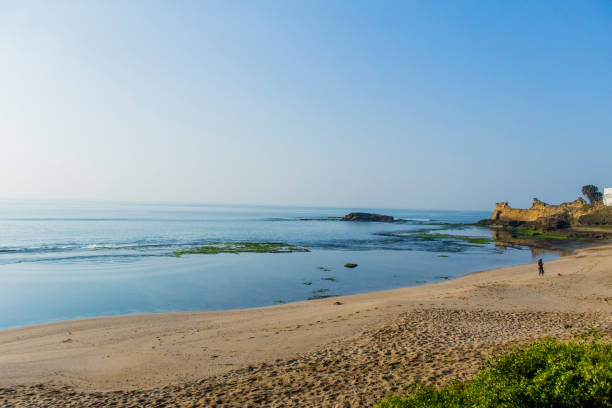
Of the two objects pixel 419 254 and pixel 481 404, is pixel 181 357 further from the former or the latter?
pixel 419 254

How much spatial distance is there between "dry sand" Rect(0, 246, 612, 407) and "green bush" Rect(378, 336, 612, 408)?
214cm

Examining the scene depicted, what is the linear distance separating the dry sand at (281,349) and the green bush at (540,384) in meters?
2.14

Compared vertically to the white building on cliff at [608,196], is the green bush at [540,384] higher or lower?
lower

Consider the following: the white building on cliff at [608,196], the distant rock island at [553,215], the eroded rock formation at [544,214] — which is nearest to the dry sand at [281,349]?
the eroded rock formation at [544,214]

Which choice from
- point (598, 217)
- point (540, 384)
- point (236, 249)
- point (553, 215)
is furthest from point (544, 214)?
point (540, 384)

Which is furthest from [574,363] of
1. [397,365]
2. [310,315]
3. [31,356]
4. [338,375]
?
[31,356]

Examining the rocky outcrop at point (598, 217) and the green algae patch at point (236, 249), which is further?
the rocky outcrop at point (598, 217)

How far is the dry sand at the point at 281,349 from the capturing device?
8.98 metres

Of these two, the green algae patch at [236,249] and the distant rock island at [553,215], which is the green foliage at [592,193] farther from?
the green algae patch at [236,249]

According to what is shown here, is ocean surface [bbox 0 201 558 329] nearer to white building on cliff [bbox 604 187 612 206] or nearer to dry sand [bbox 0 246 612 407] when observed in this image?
dry sand [bbox 0 246 612 407]

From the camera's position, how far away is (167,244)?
1994 inches

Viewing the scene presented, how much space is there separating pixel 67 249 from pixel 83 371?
39.7 meters

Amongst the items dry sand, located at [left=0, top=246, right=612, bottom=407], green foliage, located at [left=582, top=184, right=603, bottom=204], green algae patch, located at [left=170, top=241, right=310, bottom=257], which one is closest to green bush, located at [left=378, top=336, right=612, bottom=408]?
dry sand, located at [left=0, top=246, right=612, bottom=407]

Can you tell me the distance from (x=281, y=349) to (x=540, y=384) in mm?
8233
